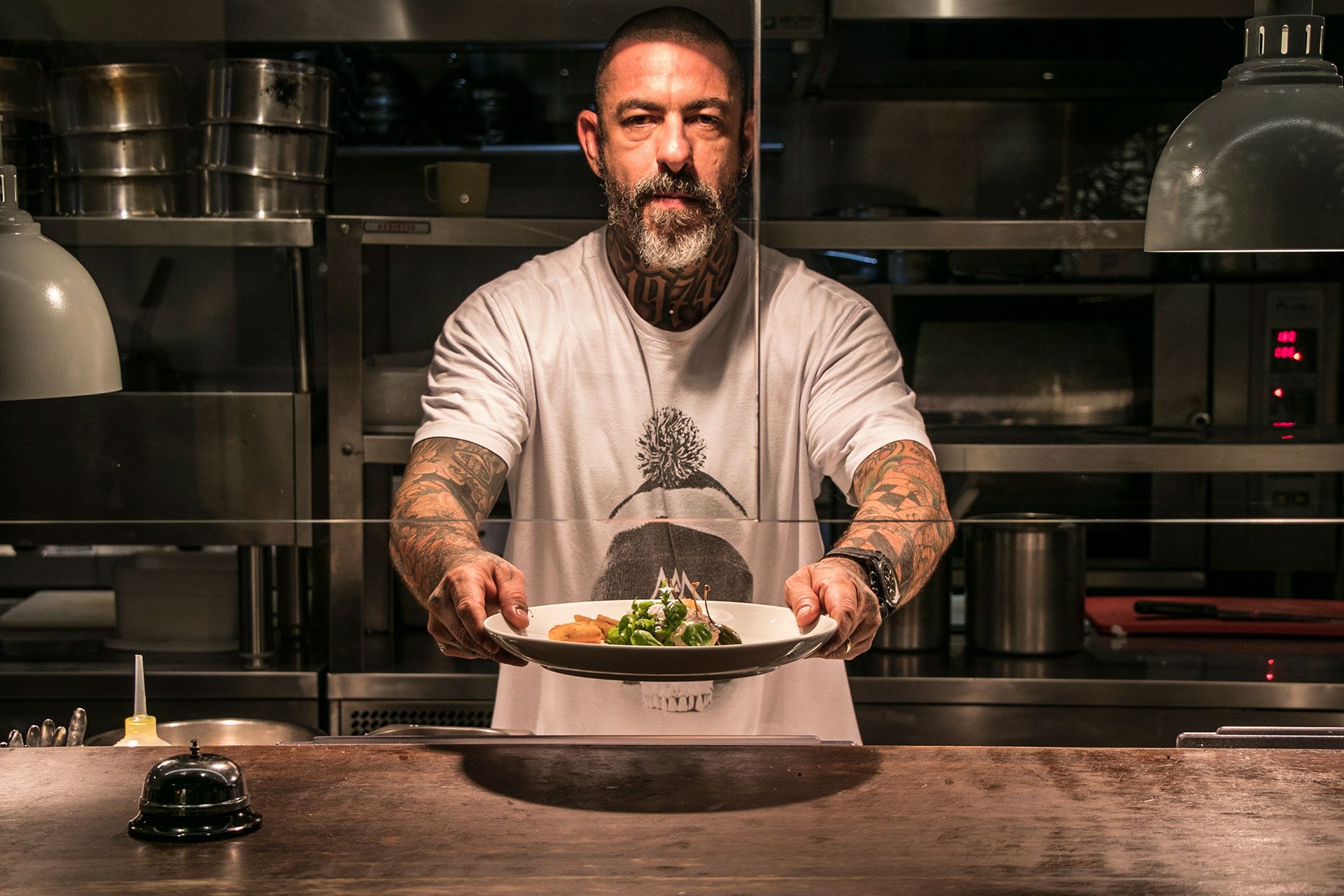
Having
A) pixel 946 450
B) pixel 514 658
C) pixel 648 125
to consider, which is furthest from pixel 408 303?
pixel 946 450

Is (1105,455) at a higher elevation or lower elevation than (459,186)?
lower

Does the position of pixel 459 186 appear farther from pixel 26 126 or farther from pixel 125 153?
pixel 26 126

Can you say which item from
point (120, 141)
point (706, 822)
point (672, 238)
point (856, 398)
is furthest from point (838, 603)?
point (120, 141)

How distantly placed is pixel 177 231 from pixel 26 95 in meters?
0.28

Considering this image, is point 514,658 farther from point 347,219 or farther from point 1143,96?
point 1143,96

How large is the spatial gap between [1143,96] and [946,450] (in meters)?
0.60

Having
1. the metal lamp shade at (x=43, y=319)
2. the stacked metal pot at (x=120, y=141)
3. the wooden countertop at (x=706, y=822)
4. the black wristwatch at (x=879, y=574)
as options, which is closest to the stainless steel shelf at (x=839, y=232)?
the stacked metal pot at (x=120, y=141)

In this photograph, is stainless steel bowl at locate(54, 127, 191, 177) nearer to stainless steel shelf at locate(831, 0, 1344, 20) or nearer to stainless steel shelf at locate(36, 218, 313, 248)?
stainless steel shelf at locate(36, 218, 313, 248)

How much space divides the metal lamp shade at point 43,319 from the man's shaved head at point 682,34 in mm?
719

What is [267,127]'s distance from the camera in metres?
1.70

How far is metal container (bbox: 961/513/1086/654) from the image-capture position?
2.44 m

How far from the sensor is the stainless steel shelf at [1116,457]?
180 centimetres

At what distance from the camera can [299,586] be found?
239cm

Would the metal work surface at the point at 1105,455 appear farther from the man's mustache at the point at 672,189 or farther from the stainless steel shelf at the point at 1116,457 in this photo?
the man's mustache at the point at 672,189
